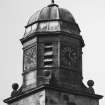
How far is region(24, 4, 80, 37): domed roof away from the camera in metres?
51.0

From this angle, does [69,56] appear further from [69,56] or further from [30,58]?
[30,58]

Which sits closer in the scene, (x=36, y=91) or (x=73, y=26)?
(x=36, y=91)

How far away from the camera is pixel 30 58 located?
50.7m

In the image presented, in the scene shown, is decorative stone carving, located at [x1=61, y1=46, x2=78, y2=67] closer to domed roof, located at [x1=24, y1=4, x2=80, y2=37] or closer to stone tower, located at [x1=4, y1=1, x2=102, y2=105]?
stone tower, located at [x1=4, y1=1, x2=102, y2=105]

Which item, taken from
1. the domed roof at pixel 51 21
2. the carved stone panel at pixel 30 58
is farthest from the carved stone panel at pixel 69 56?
the carved stone panel at pixel 30 58

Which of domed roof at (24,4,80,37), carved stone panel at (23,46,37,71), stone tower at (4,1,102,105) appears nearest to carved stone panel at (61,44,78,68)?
stone tower at (4,1,102,105)

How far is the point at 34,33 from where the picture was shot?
5088cm

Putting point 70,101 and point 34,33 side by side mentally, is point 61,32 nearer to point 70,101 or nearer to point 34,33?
point 34,33

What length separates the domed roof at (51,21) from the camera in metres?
51.0

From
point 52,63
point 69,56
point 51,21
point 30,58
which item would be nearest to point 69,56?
point 69,56

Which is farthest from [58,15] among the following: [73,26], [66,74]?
[66,74]

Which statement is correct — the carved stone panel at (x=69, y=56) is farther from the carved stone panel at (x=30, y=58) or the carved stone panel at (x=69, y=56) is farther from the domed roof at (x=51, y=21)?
the carved stone panel at (x=30, y=58)

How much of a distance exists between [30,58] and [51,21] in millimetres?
3039

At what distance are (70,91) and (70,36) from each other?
168 inches
